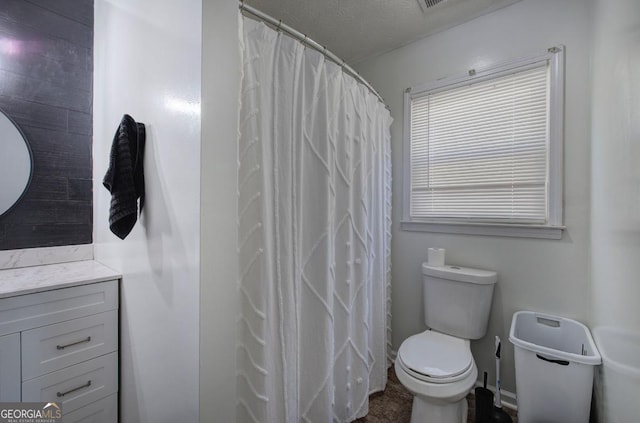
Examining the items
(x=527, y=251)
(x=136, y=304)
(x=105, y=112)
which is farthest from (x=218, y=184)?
(x=527, y=251)

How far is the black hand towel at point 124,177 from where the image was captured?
103 cm

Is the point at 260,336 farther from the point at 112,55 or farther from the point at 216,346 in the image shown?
the point at 112,55

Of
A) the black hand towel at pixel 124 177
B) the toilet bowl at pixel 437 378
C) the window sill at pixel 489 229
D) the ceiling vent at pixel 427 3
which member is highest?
the ceiling vent at pixel 427 3

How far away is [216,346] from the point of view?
2.60 ft

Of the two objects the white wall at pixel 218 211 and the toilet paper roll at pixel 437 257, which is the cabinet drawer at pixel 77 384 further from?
the toilet paper roll at pixel 437 257

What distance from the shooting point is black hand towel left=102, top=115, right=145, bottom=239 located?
1026 mm

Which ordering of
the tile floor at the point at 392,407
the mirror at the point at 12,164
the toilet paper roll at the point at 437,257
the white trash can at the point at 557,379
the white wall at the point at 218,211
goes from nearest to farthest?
the white wall at the point at 218,211
the white trash can at the point at 557,379
the mirror at the point at 12,164
the tile floor at the point at 392,407
the toilet paper roll at the point at 437,257

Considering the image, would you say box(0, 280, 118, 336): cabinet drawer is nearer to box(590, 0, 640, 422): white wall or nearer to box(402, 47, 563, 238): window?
box(402, 47, 563, 238): window

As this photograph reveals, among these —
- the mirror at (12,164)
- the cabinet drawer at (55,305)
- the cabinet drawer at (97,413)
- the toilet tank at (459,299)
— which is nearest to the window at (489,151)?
the toilet tank at (459,299)

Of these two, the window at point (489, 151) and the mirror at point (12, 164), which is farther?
the window at point (489, 151)

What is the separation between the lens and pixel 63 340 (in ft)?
3.65

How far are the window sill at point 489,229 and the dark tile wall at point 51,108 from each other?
7.26 ft

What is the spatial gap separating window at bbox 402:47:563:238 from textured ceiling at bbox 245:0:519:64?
380 mm

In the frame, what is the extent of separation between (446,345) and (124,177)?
1792 millimetres
